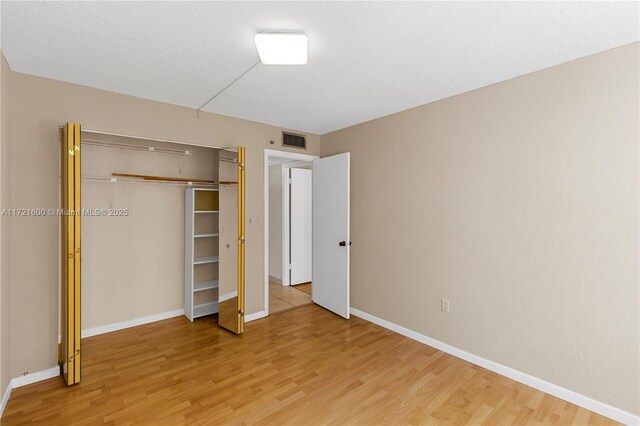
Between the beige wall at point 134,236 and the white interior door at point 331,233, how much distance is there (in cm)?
147

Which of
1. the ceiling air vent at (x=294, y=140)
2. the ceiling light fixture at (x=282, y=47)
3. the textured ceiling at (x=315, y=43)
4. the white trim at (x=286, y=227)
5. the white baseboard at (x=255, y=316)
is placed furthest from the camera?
the white trim at (x=286, y=227)

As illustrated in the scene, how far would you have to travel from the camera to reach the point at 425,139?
3201 mm

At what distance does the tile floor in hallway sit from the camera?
435 centimetres

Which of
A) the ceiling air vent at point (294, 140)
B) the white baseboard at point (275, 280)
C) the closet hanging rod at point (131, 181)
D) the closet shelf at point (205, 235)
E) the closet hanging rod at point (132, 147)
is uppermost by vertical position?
the ceiling air vent at point (294, 140)

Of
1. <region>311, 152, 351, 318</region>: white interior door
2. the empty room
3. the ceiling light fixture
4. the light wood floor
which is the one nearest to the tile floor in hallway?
<region>311, 152, 351, 318</region>: white interior door

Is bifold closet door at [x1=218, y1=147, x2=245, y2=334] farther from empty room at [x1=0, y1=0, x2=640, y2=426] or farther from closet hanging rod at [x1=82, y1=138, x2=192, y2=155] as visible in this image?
closet hanging rod at [x1=82, y1=138, x2=192, y2=155]

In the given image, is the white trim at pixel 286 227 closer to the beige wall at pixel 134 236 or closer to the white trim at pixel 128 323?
the beige wall at pixel 134 236

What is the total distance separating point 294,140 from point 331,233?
1350 millimetres

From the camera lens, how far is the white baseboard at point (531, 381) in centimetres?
207

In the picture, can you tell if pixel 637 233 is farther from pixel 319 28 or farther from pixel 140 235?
pixel 140 235

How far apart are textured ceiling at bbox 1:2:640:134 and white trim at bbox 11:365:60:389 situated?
2397 millimetres

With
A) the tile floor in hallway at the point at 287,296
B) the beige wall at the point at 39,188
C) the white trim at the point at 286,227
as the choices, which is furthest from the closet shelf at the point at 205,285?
the white trim at the point at 286,227

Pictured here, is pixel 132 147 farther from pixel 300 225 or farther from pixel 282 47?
pixel 300 225

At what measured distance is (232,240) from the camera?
347cm
